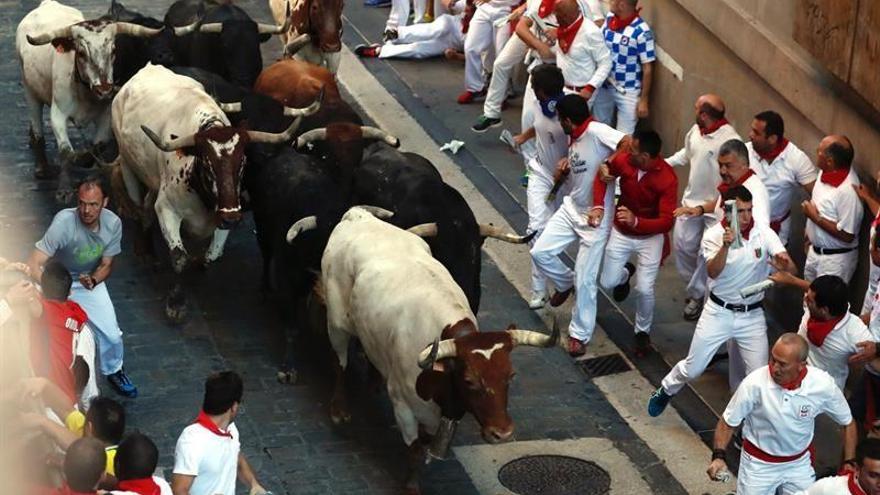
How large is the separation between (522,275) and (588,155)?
189 cm

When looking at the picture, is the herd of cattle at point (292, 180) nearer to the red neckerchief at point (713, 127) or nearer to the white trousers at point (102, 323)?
the white trousers at point (102, 323)

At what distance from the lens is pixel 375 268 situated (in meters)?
13.5

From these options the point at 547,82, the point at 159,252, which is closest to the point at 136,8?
the point at 159,252

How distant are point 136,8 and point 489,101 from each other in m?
6.27

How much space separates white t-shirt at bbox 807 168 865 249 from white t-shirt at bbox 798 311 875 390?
4.20 ft

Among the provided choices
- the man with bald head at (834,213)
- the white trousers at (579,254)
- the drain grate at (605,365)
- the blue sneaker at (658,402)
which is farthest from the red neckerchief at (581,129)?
the blue sneaker at (658,402)

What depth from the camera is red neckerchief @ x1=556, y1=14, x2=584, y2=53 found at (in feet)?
58.3

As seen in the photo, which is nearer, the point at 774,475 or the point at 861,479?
→ the point at 861,479

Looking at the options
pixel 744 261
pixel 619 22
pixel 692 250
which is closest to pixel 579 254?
pixel 692 250

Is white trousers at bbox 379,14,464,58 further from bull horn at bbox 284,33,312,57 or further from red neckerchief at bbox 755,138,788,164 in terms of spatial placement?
red neckerchief at bbox 755,138,788,164

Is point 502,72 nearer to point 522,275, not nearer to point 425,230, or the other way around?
point 522,275

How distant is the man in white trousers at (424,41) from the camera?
22094 millimetres

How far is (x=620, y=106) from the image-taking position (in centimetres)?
1822

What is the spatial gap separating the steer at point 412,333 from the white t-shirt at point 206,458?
1673 millimetres
